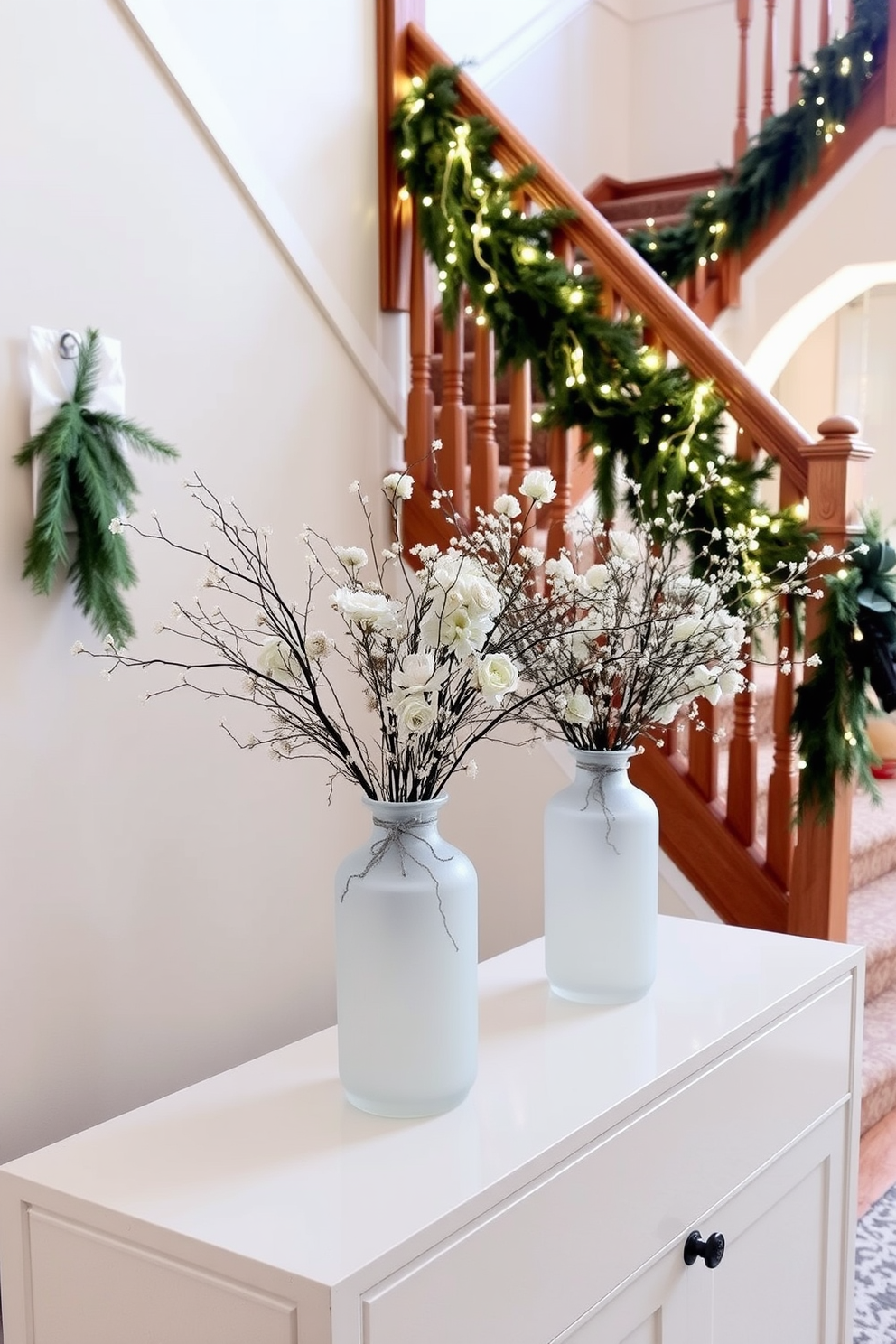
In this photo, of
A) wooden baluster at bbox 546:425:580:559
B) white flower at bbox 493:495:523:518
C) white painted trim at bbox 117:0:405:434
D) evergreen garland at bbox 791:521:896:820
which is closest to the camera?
white flower at bbox 493:495:523:518

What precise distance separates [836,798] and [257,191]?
157 centimetres

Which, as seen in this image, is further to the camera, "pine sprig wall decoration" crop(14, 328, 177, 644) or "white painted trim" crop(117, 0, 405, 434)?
"white painted trim" crop(117, 0, 405, 434)

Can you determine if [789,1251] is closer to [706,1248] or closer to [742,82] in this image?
[706,1248]

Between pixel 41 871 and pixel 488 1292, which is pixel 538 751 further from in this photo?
pixel 488 1292

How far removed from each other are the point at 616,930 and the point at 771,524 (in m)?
1.04

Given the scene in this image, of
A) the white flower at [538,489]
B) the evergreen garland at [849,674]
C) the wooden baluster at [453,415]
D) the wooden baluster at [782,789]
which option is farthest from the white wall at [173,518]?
the white flower at [538,489]

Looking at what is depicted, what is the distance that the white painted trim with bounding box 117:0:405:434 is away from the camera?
86.2 inches

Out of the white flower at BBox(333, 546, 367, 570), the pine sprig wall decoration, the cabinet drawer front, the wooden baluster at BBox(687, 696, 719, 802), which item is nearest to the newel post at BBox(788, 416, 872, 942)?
the wooden baluster at BBox(687, 696, 719, 802)

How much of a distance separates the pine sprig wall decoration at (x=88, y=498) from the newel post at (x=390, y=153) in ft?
2.91

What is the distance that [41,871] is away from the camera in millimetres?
2021

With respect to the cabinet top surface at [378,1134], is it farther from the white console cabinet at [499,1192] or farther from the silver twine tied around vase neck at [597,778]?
the silver twine tied around vase neck at [597,778]

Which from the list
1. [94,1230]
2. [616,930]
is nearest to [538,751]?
[616,930]

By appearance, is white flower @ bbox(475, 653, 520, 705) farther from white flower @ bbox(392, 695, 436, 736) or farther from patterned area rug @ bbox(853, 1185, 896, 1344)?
patterned area rug @ bbox(853, 1185, 896, 1344)

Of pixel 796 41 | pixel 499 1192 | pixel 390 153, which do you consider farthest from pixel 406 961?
pixel 796 41
